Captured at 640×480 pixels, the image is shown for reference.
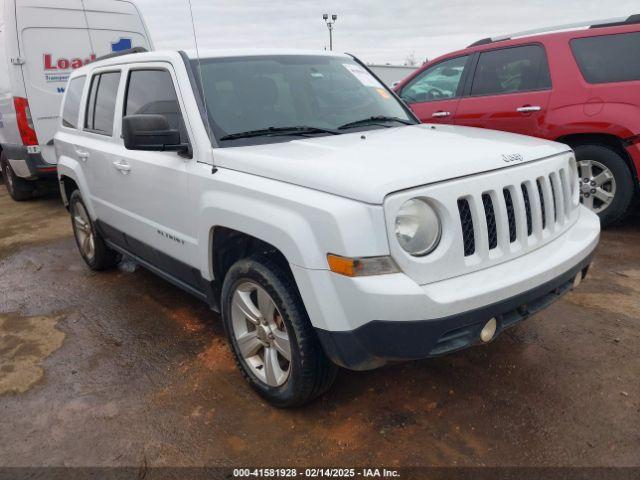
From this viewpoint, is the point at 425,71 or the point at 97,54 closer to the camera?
the point at 425,71

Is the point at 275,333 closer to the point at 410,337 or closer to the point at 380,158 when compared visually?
the point at 410,337

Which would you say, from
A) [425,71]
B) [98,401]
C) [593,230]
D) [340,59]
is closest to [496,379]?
[593,230]

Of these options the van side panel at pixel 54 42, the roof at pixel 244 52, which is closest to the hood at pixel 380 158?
the roof at pixel 244 52

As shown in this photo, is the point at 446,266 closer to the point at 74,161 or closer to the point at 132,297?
the point at 132,297

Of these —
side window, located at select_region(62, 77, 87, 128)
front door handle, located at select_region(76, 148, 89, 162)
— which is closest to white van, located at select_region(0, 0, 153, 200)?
side window, located at select_region(62, 77, 87, 128)

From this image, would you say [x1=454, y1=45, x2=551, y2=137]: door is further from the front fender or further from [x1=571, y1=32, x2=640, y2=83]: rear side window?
the front fender

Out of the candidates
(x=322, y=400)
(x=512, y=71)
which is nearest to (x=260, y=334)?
(x=322, y=400)

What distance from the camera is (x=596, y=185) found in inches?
198

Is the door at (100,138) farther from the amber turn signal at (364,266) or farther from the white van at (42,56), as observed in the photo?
the white van at (42,56)

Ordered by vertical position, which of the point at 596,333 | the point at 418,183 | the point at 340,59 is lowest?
the point at 596,333

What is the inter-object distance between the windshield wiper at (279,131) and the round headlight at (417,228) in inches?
41.1

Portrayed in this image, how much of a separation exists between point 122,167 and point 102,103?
32.7 inches

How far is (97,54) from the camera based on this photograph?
7.49m

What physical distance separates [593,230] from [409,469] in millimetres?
1613
